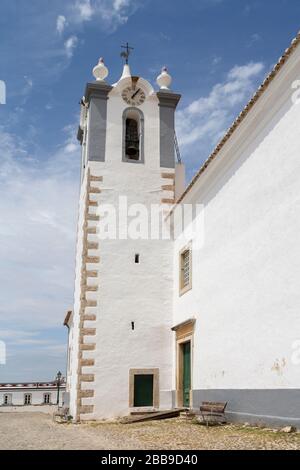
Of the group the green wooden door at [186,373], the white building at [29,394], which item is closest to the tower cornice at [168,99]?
the green wooden door at [186,373]

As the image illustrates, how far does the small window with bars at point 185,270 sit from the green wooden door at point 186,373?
57.1 inches

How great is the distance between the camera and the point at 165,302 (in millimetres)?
14711

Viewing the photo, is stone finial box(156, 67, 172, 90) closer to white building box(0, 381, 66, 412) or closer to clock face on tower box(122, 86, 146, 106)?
clock face on tower box(122, 86, 146, 106)

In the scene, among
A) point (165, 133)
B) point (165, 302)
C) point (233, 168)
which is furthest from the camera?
point (165, 133)

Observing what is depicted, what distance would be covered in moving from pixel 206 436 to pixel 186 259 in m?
6.38

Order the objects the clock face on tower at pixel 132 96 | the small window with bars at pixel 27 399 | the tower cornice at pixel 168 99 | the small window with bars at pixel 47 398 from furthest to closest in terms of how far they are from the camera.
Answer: the small window with bars at pixel 27 399 < the small window with bars at pixel 47 398 < the tower cornice at pixel 168 99 < the clock face on tower at pixel 132 96

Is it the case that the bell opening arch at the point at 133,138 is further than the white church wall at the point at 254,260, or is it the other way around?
the bell opening arch at the point at 133,138

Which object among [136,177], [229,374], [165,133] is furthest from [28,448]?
[165,133]

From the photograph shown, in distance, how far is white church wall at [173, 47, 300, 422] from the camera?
850 cm

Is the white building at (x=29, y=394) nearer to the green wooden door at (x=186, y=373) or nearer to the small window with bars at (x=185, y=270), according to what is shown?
the green wooden door at (x=186, y=373)

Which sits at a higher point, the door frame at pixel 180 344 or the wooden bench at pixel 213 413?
the door frame at pixel 180 344

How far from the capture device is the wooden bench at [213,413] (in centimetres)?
1012

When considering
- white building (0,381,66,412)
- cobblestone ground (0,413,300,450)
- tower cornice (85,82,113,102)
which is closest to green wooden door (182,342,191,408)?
cobblestone ground (0,413,300,450)

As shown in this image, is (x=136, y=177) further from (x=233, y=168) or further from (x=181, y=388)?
(x=181, y=388)
